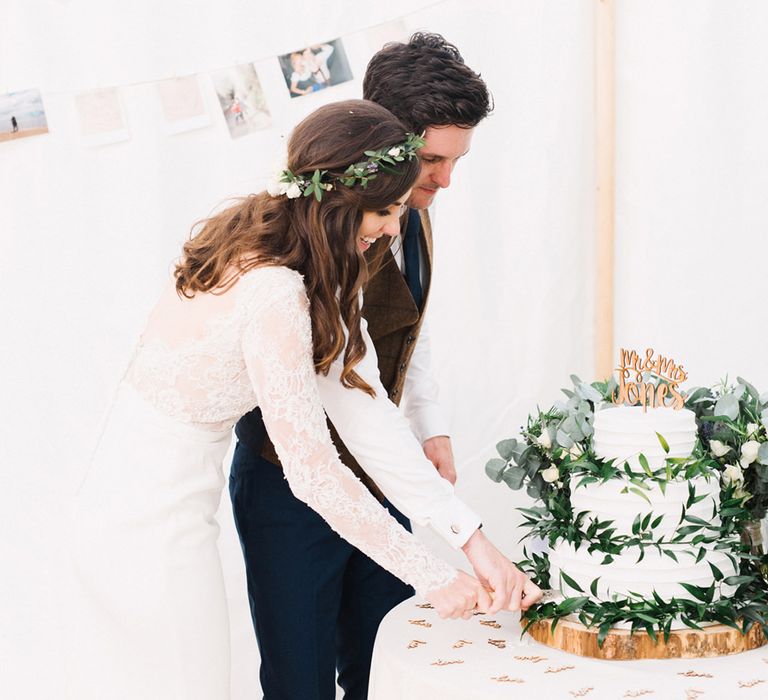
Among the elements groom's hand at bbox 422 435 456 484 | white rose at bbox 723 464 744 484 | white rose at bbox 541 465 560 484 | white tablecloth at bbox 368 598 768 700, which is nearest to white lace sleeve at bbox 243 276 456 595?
white tablecloth at bbox 368 598 768 700

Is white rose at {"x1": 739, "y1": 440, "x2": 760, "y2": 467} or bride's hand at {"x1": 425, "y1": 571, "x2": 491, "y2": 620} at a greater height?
white rose at {"x1": 739, "y1": 440, "x2": 760, "y2": 467}

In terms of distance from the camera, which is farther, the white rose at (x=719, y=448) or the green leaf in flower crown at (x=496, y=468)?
the green leaf in flower crown at (x=496, y=468)

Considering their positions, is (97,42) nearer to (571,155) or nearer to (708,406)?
(571,155)

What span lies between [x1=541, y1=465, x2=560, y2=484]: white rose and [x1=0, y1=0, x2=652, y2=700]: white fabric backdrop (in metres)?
1.39

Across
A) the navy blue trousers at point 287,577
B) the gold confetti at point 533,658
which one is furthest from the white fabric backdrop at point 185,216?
the gold confetti at point 533,658

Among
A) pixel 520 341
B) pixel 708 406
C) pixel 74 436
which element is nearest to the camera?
pixel 708 406

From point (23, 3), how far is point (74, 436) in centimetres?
115

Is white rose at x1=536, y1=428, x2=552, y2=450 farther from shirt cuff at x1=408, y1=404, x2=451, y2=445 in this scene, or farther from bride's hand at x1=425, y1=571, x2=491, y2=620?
shirt cuff at x1=408, y1=404, x2=451, y2=445

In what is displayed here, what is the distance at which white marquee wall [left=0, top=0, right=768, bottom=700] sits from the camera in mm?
2717

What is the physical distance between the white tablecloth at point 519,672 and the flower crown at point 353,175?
0.70m

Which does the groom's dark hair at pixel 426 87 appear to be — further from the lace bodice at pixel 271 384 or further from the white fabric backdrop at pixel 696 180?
the white fabric backdrop at pixel 696 180

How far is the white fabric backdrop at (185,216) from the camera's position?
8.95ft

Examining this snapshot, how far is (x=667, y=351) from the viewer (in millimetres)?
2898

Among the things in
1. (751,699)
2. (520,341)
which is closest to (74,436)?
(520,341)
